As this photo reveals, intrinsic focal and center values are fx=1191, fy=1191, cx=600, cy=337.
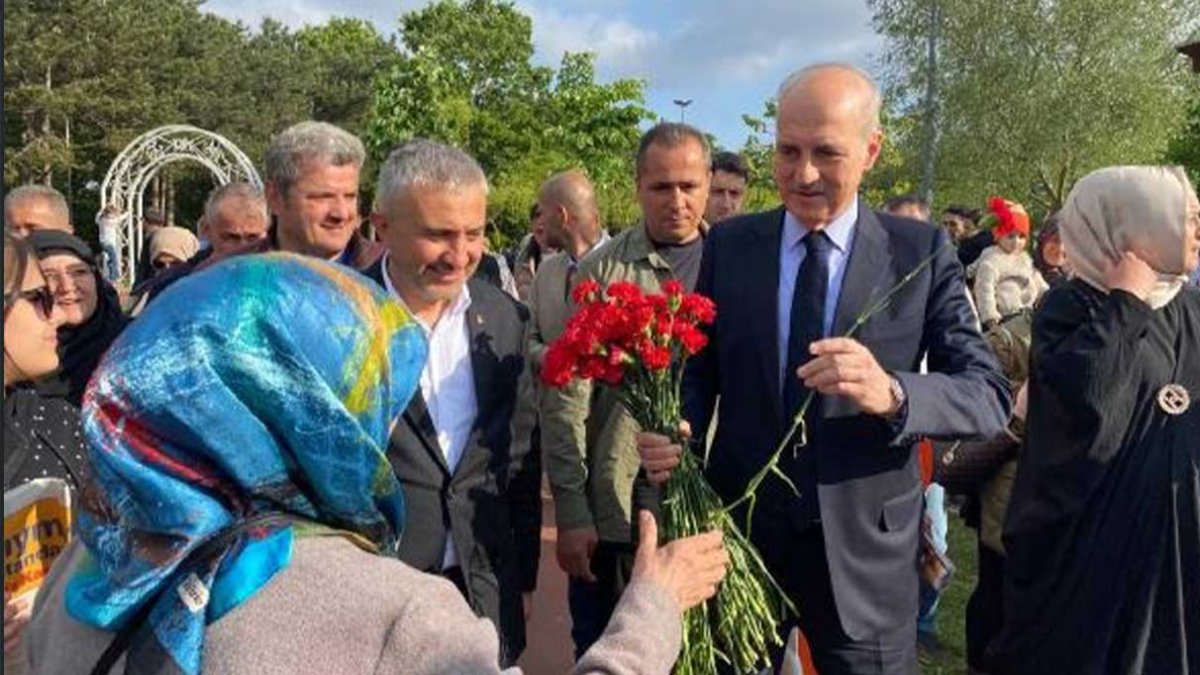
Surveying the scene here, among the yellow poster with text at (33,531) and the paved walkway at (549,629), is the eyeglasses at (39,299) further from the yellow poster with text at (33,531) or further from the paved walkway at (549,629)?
the paved walkway at (549,629)

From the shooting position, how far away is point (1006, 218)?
283 inches

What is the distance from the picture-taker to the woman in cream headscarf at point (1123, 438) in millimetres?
3170

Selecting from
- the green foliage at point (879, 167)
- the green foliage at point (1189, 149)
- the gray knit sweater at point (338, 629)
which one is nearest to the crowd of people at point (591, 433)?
the gray knit sweater at point (338, 629)

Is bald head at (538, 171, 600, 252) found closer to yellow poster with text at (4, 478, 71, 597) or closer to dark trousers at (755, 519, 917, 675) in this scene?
dark trousers at (755, 519, 917, 675)

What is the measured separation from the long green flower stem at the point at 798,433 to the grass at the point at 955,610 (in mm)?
2959

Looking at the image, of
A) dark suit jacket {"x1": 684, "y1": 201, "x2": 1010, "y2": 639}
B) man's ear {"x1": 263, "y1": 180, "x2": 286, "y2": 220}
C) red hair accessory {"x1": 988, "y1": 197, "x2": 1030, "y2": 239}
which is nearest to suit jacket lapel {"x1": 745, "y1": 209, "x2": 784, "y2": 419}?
dark suit jacket {"x1": 684, "y1": 201, "x2": 1010, "y2": 639}

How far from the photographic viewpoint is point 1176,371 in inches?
127

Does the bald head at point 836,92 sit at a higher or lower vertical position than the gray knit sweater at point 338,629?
higher

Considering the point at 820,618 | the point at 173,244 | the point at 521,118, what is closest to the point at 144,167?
the point at 521,118

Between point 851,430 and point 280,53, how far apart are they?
57.1m

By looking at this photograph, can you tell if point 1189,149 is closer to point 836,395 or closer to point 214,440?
point 836,395

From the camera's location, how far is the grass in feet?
18.1

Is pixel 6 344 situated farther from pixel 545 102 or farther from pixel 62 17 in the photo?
pixel 545 102

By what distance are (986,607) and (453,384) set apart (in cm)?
242
